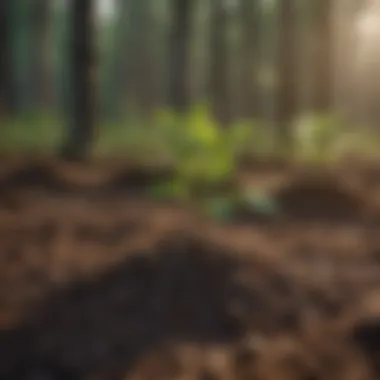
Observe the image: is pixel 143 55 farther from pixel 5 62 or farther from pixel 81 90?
pixel 81 90

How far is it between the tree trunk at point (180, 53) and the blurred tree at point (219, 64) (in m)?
0.10

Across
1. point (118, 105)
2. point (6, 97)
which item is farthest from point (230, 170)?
point (6, 97)

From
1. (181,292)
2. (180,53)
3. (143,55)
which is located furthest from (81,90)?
(143,55)

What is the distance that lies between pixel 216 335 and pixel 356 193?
3.31 feet

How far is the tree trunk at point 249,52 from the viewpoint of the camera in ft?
8.17

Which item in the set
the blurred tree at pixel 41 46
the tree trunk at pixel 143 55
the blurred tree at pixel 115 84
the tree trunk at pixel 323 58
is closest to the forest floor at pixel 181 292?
the tree trunk at pixel 323 58

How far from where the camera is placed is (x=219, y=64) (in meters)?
3.05

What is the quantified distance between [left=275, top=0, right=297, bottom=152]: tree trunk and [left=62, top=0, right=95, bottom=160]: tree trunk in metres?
0.57

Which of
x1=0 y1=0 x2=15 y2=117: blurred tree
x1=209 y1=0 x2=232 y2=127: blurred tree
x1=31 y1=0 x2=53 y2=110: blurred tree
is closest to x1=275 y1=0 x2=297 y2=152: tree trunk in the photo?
x1=209 y1=0 x2=232 y2=127: blurred tree

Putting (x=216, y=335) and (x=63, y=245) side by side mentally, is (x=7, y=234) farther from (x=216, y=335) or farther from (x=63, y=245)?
(x=216, y=335)

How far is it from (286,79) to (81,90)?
66 centimetres

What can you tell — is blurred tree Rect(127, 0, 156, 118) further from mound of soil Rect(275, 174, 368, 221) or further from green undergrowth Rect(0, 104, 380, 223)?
mound of soil Rect(275, 174, 368, 221)

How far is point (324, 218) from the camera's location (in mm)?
1874

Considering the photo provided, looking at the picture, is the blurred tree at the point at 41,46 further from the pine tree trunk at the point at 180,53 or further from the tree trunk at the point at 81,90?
the tree trunk at the point at 81,90
